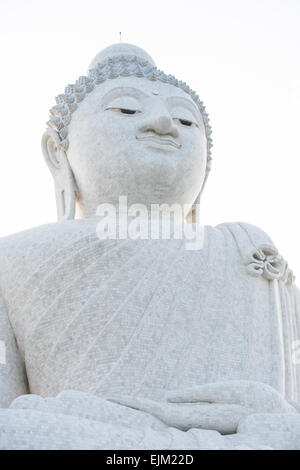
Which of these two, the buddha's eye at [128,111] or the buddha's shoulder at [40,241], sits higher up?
the buddha's eye at [128,111]

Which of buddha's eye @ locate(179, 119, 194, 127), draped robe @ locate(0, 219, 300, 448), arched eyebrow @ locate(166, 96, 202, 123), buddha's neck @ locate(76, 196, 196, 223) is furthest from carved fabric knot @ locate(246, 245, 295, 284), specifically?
arched eyebrow @ locate(166, 96, 202, 123)

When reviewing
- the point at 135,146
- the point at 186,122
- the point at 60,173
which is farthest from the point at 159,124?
the point at 60,173

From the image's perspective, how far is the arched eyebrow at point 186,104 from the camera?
721 centimetres

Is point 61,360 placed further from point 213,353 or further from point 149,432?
point 149,432

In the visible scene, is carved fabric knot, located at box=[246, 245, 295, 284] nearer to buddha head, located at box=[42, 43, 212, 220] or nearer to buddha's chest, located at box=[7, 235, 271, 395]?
buddha's chest, located at box=[7, 235, 271, 395]

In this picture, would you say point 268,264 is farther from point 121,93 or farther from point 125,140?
point 121,93

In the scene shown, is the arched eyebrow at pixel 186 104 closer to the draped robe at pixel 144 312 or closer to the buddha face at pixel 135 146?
the buddha face at pixel 135 146

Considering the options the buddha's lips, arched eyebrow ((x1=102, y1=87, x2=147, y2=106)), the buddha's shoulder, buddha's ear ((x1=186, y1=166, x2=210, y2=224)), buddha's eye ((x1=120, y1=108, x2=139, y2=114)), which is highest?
arched eyebrow ((x1=102, y1=87, x2=147, y2=106))

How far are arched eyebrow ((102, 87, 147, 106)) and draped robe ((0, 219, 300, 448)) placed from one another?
3.74 ft

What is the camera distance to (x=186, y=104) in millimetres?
7301

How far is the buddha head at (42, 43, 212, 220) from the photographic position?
6875 millimetres

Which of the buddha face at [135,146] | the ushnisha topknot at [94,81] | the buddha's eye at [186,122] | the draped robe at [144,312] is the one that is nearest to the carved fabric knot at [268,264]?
the draped robe at [144,312]

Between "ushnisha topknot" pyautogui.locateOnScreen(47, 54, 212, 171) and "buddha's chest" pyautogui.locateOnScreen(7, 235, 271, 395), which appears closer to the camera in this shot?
"buddha's chest" pyautogui.locateOnScreen(7, 235, 271, 395)

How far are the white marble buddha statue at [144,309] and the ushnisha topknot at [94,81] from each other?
4 cm
